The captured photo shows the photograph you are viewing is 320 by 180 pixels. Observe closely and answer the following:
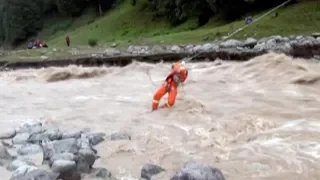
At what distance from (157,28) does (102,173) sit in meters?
36.6

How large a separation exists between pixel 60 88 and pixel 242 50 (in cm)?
864

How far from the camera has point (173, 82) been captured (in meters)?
13.5

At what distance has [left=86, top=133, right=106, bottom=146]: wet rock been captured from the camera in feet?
36.5

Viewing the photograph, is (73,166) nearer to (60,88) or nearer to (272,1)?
(60,88)

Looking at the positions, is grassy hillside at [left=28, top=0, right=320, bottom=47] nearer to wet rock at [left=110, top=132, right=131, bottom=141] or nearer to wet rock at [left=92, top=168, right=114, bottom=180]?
wet rock at [left=110, top=132, right=131, bottom=141]

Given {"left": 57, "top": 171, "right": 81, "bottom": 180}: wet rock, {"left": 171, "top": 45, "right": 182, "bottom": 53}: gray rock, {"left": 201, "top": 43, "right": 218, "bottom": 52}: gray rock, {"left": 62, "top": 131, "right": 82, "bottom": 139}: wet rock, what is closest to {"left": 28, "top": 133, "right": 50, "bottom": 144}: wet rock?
{"left": 62, "top": 131, "right": 82, "bottom": 139}: wet rock

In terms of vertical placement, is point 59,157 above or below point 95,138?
above

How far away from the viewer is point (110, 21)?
5294 centimetres

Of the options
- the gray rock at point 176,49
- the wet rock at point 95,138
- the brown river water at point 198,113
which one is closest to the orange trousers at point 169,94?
the brown river water at point 198,113

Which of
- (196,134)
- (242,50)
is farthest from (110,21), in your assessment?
(196,134)

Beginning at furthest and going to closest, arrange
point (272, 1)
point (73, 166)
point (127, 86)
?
1. point (272, 1)
2. point (127, 86)
3. point (73, 166)

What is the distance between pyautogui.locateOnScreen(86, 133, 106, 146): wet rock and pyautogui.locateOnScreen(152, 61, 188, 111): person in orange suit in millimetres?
2575

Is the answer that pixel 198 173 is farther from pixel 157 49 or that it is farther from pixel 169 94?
pixel 157 49

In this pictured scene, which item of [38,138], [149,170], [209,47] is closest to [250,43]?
[209,47]
